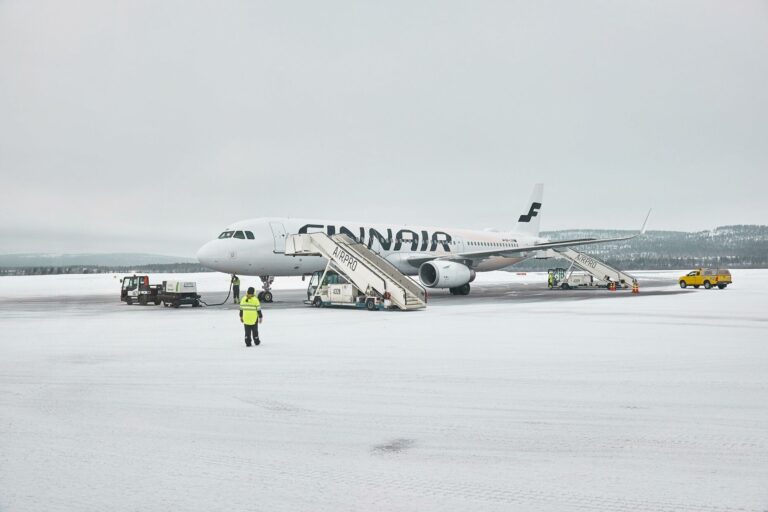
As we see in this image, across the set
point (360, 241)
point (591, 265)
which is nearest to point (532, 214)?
point (591, 265)

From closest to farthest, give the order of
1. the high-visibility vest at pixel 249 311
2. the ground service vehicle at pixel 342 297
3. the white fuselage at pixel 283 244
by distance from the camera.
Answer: the high-visibility vest at pixel 249 311, the ground service vehicle at pixel 342 297, the white fuselage at pixel 283 244

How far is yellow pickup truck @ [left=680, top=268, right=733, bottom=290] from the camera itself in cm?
4138

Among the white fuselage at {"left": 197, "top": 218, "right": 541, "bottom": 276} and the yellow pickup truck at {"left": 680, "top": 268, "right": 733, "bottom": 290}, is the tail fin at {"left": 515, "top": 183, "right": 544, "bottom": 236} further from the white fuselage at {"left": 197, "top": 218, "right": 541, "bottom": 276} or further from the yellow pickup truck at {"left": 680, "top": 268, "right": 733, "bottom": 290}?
the yellow pickup truck at {"left": 680, "top": 268, "right": 733, "bottom": 290}

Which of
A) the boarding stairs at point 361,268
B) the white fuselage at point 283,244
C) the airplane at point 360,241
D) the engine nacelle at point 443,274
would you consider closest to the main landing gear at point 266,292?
the airplane at point 360,241

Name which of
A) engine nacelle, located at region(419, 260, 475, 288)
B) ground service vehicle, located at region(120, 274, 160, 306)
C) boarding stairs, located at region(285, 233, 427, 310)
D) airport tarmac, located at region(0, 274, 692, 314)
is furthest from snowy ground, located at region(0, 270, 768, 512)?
engine nacelle, located at region(419, 260, 475, 288)

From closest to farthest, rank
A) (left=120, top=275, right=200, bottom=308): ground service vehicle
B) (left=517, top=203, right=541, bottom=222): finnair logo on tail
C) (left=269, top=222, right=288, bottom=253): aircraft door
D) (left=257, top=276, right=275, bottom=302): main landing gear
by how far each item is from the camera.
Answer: (left=120, top=275, right=200, bottom=308): ground service vehicle, (left=269, top=222, right=288, bottom=253): aircraft door, (left=257, top=276, right=275, bottom=302): main landing gear, (left=517, top=203, right=541, bottom=222): finnair logo on tail

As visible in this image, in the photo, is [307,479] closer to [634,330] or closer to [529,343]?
[529,343]

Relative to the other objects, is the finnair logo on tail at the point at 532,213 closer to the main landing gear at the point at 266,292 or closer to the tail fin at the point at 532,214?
the tail fin at the point at 532,214

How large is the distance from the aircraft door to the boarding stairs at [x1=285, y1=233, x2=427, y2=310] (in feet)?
3.36

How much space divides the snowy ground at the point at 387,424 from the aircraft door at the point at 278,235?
50.1 ft

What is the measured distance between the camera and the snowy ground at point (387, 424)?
16.2 ft

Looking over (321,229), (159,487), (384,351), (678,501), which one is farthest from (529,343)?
Answer: (321,229)

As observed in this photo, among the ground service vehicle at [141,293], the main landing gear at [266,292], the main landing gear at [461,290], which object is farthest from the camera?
the main landing gear at [461,290]

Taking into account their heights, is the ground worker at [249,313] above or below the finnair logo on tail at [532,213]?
below
